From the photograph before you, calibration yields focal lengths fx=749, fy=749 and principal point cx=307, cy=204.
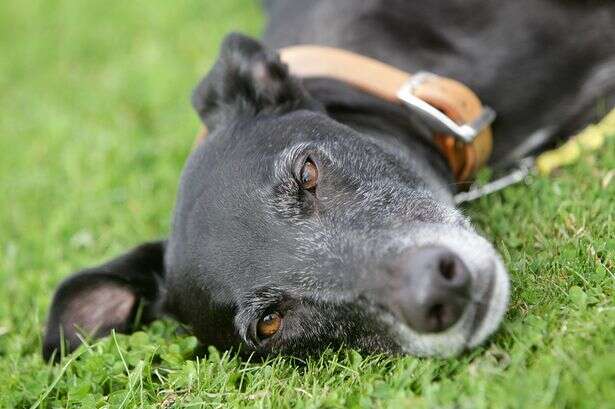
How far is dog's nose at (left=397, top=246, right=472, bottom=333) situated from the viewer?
2.49 meters

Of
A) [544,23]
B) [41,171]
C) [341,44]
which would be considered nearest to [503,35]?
[544,23]

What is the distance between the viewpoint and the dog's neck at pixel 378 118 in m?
4.06

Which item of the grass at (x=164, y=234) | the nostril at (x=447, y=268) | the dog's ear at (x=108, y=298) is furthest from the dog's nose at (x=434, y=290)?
the dog's ear at (x=108, y=298)

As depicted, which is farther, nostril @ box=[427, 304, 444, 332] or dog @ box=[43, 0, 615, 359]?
dog @ box=[43, 0, 615, 359]

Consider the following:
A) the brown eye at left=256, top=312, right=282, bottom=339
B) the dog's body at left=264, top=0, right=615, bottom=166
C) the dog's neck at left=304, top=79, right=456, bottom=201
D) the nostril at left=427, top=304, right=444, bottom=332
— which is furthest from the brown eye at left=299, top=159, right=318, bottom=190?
the dog's body at left=264, top=0, right=615, bottom=166

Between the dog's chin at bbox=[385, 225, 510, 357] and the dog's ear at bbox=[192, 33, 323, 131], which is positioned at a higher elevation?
the dog's ear at bbox=[192, 33, 323, 131]

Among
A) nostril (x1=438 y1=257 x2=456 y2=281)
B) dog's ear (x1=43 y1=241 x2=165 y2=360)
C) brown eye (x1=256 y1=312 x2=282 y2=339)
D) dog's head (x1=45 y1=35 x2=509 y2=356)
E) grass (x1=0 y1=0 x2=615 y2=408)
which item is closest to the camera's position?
grass (x1=0 y1=0 x2=615 y2=408)

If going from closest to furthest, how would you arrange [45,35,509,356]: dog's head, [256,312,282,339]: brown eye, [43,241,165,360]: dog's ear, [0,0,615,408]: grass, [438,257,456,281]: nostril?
1. [0,0,615,408]: grass
2. [438,257,456,281]: nostril
3. [45,35,509,356]: dog's head
4. [256,312,282,339]: brown eye
5. [43,241,165,360]: dog's ear

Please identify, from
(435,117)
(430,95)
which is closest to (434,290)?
(435,117)

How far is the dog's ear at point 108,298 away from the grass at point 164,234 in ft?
0.75

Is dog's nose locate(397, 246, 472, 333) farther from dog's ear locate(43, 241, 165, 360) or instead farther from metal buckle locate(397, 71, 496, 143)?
dog's ear locate(43, 241, 165, 360)

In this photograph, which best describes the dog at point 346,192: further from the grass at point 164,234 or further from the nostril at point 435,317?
the grass at point 164,234

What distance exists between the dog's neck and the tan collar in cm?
5

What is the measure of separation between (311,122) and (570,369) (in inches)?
74.6
